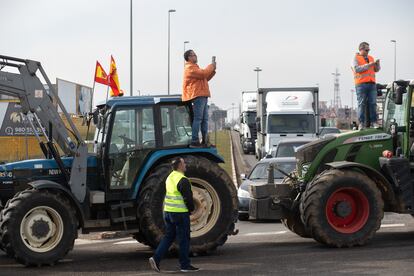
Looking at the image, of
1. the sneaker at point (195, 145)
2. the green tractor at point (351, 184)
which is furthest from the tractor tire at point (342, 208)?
the sneaker at point (195, 145)

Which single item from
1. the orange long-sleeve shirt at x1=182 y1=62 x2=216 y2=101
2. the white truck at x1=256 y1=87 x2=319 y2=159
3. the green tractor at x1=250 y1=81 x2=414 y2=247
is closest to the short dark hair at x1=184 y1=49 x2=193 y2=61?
the orange long-sleeve shirt at x1=182 y1=62 x2=216 y2=101

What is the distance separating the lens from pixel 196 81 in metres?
12.4

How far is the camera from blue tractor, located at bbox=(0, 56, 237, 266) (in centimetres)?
1189

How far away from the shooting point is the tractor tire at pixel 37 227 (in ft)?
36.4

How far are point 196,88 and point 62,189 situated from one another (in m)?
2.65

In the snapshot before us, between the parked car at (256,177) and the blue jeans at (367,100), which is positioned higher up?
the blue jeans at (367,100)

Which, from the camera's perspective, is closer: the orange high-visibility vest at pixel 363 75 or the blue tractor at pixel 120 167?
the blue tractor at pixel 120 167

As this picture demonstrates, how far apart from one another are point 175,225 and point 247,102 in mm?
39285

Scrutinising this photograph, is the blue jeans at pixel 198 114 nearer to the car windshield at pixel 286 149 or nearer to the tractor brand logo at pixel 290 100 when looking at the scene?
the car windshield at pixel 286 149

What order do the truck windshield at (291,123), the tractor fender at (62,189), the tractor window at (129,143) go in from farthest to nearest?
the truck windshield at (291,123) < the tractor window at (129,143) < the tractor fender at (62,189)

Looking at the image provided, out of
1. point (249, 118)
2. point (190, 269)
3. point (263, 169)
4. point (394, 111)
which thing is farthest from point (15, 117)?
point (190, 269)

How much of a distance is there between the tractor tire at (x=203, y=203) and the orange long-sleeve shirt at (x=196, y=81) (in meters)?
1.02

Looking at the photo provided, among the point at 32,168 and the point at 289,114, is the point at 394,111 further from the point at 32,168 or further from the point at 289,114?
the point at 289,114

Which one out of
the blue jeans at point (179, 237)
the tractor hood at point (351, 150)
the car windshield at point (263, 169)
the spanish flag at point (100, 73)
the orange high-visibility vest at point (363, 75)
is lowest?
the blue jeans at point (179, 237)
